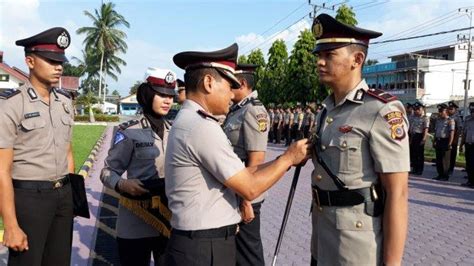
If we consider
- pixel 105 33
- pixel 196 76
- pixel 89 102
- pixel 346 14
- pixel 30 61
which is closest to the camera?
pixel 196 76

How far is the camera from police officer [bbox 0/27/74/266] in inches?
102

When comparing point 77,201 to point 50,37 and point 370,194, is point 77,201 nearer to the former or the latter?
point 50,37

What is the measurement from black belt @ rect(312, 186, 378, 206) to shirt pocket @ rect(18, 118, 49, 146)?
1786mm

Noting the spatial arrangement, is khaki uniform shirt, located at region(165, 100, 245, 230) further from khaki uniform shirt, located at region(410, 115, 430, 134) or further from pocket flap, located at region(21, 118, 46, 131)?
khaki uniform shirt, located at region(410, 115, 430, 134)

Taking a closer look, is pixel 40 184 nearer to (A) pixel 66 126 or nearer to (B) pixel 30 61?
(A) pixel 66 126

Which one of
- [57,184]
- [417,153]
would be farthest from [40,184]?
[417,153]

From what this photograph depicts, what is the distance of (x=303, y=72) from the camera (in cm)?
2317

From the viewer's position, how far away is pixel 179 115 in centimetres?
220

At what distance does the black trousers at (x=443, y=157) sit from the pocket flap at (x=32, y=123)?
9.48 m

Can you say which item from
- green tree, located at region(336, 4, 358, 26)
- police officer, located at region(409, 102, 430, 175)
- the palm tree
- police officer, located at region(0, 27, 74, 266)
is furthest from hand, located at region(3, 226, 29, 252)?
the palm tree

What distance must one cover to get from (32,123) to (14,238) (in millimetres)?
693

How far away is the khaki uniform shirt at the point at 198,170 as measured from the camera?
205 cm

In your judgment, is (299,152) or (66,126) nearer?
(299,152)

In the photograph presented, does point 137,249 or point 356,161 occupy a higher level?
point 356,161
